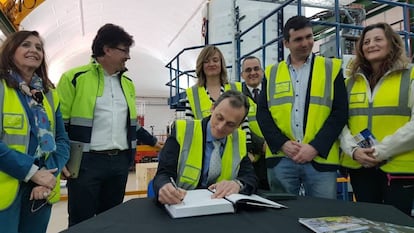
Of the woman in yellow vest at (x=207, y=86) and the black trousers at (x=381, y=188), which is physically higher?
the woman in yellow vest at (x=207, y=86)

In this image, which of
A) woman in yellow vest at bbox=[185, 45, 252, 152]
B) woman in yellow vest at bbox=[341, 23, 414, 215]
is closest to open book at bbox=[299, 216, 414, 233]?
woman in yellow vest at bbox=[341, 23, 414, 215]

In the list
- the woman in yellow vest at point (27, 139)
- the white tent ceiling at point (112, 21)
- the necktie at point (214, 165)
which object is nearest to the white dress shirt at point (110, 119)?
the woman in yellow vest at point (27, 139)

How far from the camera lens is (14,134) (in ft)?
4.81

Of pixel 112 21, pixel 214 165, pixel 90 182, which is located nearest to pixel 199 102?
pixel 214 165

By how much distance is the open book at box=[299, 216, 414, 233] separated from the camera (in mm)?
913

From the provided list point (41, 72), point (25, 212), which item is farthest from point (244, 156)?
point (41, 72)

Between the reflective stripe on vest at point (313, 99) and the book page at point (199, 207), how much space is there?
795 mm

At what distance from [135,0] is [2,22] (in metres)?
5.45

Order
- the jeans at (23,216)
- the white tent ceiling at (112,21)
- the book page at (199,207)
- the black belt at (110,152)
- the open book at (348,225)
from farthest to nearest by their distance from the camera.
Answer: the white tent ceiling at (112,21), the black belt at (110,152), the jeans at (23,216), the book page at (199,207), the open book at (348,225)

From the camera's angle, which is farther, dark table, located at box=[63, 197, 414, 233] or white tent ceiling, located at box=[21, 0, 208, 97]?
white tent ceiling, located at box=[21, 0, 208, 97]

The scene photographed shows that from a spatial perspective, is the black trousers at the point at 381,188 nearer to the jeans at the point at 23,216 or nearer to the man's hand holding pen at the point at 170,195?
the man's hand holding pen at the point at 170,195

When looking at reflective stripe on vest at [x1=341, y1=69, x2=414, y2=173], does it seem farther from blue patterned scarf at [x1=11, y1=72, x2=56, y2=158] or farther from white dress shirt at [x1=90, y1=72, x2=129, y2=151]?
blue patterned scarf at [x1=11, y1=72, x2=56, y2=158]

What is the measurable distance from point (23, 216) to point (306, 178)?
145 cm

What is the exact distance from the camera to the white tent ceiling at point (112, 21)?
8.99 m
